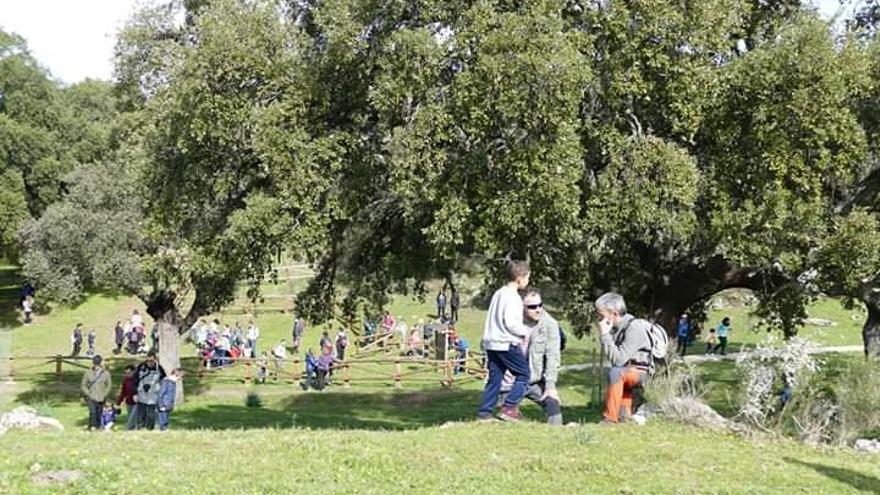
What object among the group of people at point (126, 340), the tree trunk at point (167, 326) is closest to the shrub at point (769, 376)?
the tree trunk at point (167, 326)

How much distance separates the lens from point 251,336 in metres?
30.2

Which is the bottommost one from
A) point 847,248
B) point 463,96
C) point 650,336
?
point 650,336

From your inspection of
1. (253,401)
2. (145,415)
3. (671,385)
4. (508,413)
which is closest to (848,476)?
(671,385)

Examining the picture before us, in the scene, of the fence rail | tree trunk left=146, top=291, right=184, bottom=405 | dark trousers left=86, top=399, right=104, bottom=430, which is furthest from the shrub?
the fence rail

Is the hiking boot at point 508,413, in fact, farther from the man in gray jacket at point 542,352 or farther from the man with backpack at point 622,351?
the man with backpack at point 622,351

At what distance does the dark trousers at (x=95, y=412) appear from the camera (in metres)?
15.5

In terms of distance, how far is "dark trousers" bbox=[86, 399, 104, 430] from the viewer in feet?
50.8

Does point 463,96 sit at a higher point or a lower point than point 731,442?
higher

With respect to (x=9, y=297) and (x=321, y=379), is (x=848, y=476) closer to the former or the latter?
(x=321, y=379)

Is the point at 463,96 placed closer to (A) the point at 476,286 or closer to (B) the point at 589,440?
(B) the point at 589,440

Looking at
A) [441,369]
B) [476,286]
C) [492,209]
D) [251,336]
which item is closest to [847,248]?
[492,209]

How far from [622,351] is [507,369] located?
1196 mm

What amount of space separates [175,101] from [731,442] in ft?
30.1

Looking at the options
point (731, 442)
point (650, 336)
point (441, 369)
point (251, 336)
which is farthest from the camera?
point (251, 336)
